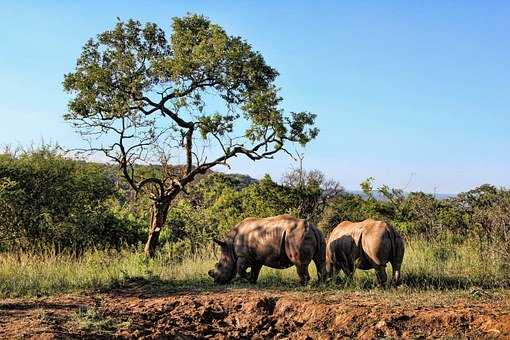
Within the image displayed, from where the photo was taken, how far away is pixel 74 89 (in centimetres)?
1411

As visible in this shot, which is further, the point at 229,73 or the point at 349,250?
the point at 229,73

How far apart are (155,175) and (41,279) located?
584 centimetres

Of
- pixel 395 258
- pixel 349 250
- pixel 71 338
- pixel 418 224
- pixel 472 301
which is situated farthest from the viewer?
pixel 418 224

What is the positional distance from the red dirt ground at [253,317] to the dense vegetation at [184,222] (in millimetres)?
1931

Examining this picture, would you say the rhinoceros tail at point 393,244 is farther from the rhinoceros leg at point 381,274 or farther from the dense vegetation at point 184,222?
the dense vegetation at point 184,222

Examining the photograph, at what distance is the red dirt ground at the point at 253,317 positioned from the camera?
22.4ft

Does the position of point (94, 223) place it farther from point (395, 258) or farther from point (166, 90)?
point (395, 258)

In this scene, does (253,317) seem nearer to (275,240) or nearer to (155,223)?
(275,240)

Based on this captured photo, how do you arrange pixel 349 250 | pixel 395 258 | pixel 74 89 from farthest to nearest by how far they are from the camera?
pixel 74 89 → pixel 349 250 → pixel 395 258

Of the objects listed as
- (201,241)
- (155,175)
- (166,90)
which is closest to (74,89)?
(166,90)

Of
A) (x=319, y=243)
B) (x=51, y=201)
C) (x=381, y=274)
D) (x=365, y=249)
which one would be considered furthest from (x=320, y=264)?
(x=51, y=201)

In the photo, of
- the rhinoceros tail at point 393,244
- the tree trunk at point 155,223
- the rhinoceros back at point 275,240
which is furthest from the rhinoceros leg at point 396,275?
the tree trunk at point 155,223

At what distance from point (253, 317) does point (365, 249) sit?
3081 millimetres

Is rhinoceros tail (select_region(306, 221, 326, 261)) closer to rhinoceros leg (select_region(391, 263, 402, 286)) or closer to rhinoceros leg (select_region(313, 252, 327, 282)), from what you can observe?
rhinoceros leg (select_region(313, 252, 327, 282))
